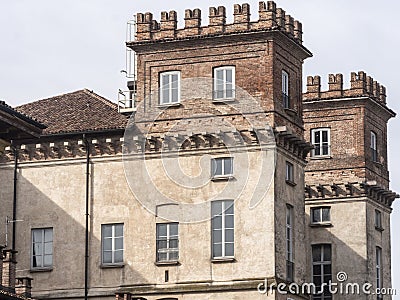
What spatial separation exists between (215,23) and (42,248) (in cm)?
1222

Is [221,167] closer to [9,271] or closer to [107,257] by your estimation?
[107,257]

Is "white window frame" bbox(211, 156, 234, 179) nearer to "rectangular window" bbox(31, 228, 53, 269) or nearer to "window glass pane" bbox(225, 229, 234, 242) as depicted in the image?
"window glass pane" bbox(225, 229, 234, 242)

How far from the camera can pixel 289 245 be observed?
202ft

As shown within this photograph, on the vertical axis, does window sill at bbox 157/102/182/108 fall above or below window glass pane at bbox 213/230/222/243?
above

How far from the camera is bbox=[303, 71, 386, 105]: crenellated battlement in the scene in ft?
237

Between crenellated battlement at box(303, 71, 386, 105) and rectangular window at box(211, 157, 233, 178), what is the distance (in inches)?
518

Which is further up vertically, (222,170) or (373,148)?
(373,148)

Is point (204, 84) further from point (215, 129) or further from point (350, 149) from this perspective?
point (350, 149)

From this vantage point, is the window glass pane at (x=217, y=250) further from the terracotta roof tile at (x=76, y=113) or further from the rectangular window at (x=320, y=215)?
the rectangular window at (x=320, y=215)

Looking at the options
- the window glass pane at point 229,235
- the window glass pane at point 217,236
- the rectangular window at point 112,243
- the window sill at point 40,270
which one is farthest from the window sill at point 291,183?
the window sill at point 40,270

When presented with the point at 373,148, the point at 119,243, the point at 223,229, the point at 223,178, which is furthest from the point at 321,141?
the point at 119,243

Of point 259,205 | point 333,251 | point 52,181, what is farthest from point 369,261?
point 52,181

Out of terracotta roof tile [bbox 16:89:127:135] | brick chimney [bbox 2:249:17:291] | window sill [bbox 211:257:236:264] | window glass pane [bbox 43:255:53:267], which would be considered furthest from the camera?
terracotta roof tile [bbox 16:89:127:135]

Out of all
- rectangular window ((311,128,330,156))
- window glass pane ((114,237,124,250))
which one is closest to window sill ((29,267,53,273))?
window glass pane ((114,237,124,250))
